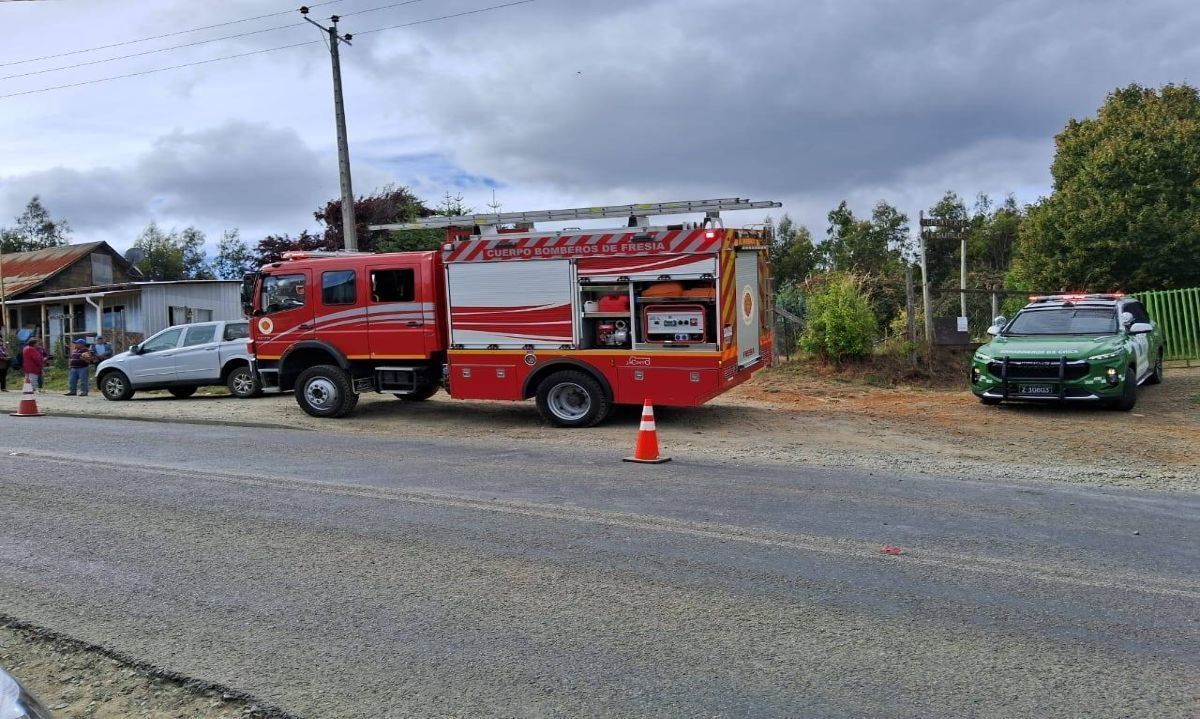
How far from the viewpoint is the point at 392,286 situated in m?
13.8

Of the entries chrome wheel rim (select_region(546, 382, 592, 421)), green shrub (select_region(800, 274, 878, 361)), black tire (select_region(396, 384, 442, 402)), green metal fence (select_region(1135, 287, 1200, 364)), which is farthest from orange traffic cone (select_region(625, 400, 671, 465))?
green metal fence (select_region(1135, 287, 1200, 364))

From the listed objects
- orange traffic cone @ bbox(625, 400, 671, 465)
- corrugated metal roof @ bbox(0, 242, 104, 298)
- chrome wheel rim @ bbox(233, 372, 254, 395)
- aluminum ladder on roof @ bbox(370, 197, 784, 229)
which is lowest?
orange traffic cone @ bbox(625, 400, 671, 465)

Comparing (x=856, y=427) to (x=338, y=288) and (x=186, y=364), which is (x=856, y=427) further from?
(x=186, y=364)

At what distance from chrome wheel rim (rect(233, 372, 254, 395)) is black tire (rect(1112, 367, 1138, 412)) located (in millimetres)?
15758

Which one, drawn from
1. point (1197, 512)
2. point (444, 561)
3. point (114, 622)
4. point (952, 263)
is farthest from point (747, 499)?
point (952, 263)

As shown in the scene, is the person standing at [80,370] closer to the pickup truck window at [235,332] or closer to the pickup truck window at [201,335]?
the pickup truck window at [201,335]

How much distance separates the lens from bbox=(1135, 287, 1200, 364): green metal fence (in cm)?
1977

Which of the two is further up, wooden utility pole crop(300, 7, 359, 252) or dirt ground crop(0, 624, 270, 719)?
wooden utility pole crop(300, 7, 359, 252)

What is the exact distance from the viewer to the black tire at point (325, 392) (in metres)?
14.3

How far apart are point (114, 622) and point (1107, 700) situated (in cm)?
503

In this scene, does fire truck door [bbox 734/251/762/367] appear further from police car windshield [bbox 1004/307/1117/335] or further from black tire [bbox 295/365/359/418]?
black tire [bbox 295/365/359/418]

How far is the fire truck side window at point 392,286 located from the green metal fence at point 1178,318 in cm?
1603

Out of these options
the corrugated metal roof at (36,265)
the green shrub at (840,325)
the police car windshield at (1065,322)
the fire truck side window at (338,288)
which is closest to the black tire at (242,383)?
the fire truck side window at (338,288)

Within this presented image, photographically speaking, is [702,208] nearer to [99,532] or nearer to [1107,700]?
[99,532]
